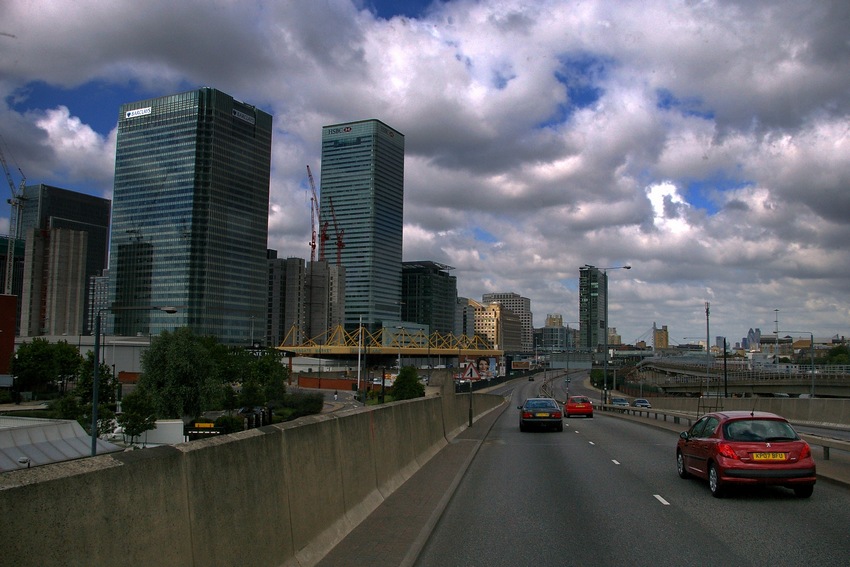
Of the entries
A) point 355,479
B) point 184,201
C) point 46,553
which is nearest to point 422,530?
point 355,479

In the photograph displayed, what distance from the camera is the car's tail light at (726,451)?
11711 mm

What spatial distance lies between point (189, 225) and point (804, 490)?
618ft

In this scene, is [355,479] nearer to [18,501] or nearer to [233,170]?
[18,501]

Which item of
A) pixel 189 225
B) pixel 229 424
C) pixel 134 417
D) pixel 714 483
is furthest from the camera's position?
pixel 189 225

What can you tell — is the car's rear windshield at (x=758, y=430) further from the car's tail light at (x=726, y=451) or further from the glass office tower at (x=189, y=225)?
the glass office tower at (x=189, y=225)

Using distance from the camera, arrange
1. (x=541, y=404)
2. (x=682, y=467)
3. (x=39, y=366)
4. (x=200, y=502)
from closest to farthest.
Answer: (x=200, y=502), (x=682, y=467), (x=541, y=404), (x=39, y=366)

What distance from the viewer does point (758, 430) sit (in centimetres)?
1201

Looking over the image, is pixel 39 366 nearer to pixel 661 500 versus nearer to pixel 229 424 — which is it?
pixel 229 424

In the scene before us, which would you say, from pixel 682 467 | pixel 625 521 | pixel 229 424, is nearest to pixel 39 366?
pixel 229 424

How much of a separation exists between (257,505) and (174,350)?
213 feet

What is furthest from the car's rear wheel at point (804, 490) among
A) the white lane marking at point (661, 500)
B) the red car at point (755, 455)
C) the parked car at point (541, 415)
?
the parked car at point (541, 415)

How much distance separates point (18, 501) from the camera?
3.77 metres

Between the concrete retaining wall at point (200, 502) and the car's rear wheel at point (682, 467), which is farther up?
the concrete retaining wall at point (200, 502)

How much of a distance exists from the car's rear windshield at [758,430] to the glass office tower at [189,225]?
177 meters
